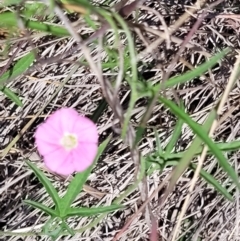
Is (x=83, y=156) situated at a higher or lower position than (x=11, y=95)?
lower

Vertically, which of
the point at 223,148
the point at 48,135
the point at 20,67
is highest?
the point at 20,67

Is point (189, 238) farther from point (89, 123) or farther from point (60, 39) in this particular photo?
point (60, 39)

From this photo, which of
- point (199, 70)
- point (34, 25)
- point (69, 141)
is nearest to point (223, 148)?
point (199, 70)

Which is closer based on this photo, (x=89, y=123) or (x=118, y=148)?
(x=89, y=123)

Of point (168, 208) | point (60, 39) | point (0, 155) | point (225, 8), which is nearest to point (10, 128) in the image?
point (0, 155)

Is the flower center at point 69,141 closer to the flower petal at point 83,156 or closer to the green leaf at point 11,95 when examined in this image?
the flower petal at point 83,156

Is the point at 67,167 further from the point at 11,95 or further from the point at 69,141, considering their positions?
the point at 11,95

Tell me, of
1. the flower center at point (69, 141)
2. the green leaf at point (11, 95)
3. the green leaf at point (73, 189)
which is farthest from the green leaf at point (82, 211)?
the green leaf at point (11, 95)

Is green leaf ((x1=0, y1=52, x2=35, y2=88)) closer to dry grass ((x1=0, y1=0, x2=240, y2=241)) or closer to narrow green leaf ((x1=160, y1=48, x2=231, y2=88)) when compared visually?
dry grass ((x1=0, y1=0, x2=240, y2=241))
